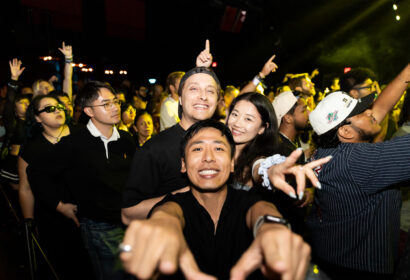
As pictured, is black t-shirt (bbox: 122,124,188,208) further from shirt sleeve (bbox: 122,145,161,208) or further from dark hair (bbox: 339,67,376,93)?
dark hair (bbox: 339,67,376,93)

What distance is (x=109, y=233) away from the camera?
2.65m

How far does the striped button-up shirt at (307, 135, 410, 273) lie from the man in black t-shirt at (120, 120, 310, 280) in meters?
0.74

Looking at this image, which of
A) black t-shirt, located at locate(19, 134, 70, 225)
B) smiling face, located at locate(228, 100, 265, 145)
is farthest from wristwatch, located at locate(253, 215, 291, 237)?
black t-shirt, located at locate(19, 134, 70, 225)

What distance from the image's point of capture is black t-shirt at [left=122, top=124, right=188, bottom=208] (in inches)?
76.6

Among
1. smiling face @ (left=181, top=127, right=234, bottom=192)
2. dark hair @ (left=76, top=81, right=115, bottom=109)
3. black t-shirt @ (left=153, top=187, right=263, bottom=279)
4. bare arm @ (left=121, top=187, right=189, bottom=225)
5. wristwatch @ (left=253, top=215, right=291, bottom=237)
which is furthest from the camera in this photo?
dark hair @ (left=76, top=81, right=115, bottom=109)

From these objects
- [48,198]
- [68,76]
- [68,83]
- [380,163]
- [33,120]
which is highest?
[68,76]

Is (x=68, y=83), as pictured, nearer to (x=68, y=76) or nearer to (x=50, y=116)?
(x=68, y=76)

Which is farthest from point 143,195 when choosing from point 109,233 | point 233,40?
point 233,40

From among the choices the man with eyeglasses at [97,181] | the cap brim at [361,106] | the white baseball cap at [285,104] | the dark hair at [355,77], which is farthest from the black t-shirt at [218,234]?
the dark hair at [355,77]

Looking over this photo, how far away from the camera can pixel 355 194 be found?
193 centimetres

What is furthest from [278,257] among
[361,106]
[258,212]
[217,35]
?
[217,35]

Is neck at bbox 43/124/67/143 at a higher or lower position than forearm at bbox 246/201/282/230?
higher

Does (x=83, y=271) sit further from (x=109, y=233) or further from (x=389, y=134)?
(x=389, y=134)

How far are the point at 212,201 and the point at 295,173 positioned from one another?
54cm
